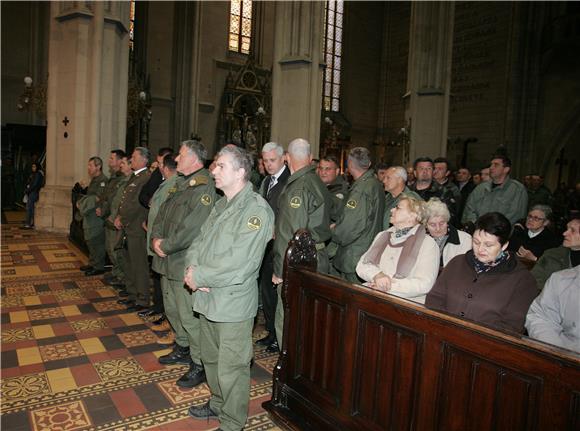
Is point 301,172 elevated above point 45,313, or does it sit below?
above

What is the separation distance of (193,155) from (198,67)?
15.0 meters

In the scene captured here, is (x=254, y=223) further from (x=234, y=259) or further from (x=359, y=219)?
(x=359, y=219)

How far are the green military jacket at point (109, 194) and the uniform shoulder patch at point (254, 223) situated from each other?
3968mm

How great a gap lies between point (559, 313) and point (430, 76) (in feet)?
36.5

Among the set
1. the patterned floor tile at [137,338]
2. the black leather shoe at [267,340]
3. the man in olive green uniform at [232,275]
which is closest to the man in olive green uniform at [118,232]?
the patterned floor tile at [137,338]

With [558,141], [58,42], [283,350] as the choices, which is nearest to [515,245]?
[283,350]

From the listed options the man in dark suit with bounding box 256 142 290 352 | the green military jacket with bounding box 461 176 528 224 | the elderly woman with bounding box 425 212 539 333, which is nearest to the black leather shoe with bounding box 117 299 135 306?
the man in dark suit with bounding box 256 142 290 352

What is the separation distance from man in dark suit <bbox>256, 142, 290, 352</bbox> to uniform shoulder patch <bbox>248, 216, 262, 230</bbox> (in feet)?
4.45

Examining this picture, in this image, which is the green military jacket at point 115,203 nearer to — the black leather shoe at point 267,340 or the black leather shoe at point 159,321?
the black leather shoe at point 159,321

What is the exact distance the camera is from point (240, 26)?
1942cm

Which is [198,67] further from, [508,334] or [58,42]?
[508,334]

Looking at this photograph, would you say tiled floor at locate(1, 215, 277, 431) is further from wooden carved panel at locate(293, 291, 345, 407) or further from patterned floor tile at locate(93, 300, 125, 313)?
wooden carved panel at locate(293, 291, 345, 407)

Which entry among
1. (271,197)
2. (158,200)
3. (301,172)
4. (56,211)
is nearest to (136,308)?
(158,200)

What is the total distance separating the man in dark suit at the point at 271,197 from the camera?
406 centimetres
